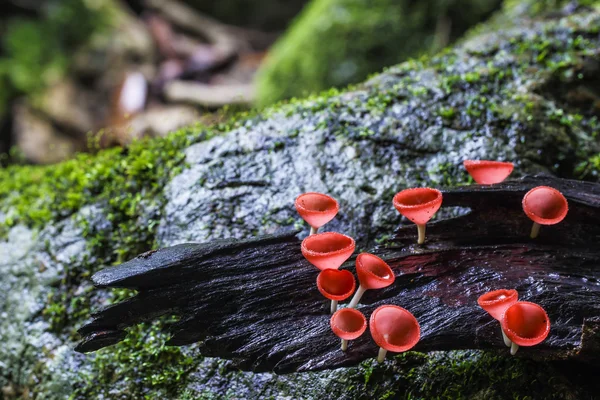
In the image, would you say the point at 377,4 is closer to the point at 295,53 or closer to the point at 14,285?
the point at 295,53

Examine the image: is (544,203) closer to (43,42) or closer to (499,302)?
(499,302)

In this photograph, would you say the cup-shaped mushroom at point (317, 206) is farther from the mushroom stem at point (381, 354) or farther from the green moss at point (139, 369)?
the green moss at point (139, 369)

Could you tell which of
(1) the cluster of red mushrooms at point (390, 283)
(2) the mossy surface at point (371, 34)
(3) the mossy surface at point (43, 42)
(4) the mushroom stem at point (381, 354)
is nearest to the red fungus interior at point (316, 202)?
(1) the cluster of red mushrooms at point (390, 283)

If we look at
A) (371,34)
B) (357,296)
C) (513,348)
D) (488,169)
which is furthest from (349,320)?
(371,34)

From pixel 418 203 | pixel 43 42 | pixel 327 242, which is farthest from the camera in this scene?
pixel 43 42

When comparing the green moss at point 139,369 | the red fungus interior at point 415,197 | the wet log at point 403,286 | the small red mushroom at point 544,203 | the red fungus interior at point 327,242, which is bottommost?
the green moss at point 139,369

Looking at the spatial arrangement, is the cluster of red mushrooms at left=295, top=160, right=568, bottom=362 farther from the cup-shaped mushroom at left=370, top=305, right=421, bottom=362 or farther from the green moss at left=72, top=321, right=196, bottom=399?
the green moss at left=72, top=321, right=196, bottom=399
